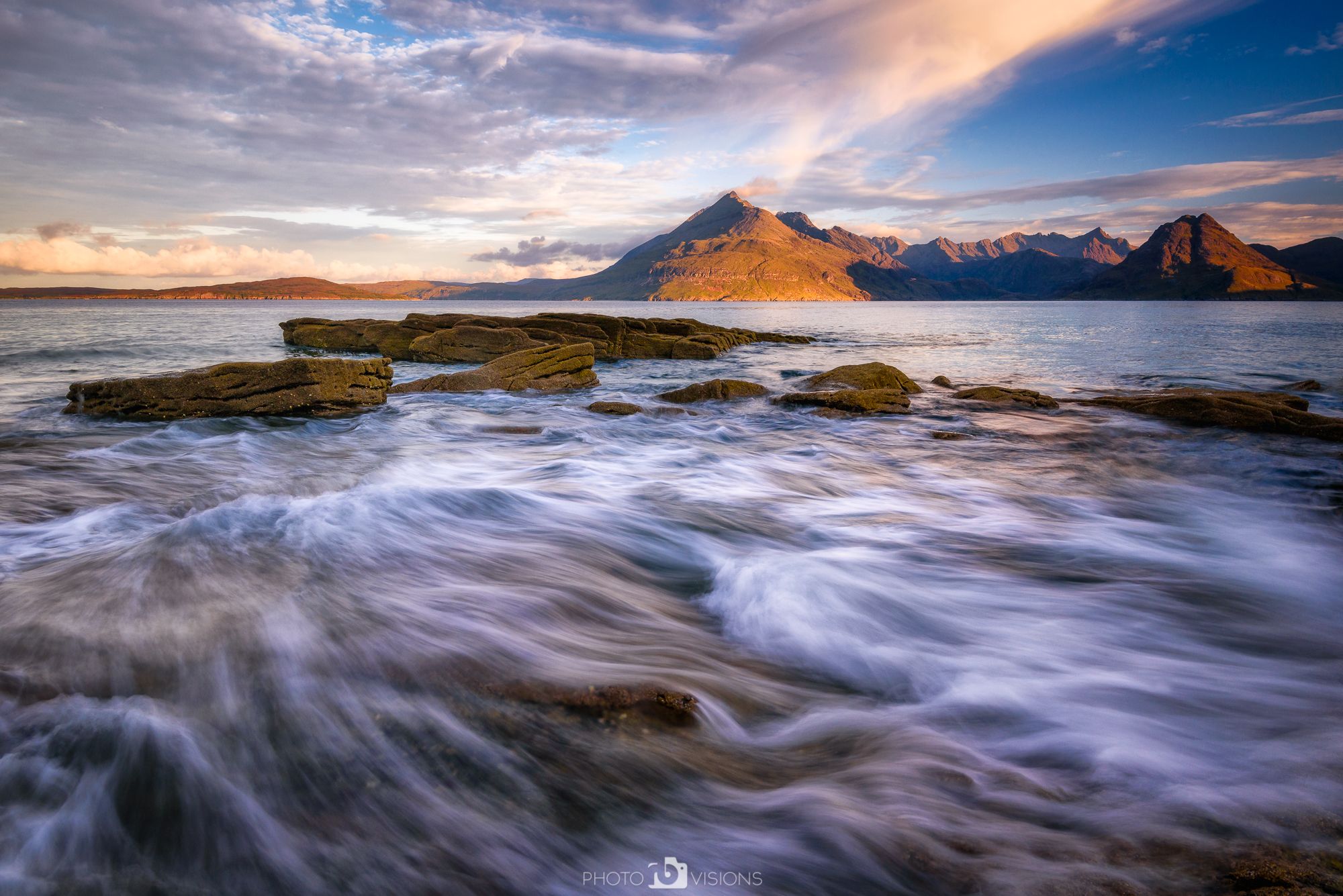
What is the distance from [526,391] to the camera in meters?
18.5

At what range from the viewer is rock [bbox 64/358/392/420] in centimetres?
1177

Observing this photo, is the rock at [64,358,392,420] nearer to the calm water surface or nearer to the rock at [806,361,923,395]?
the calm water surface

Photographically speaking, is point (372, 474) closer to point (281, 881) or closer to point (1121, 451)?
point (281, 881)

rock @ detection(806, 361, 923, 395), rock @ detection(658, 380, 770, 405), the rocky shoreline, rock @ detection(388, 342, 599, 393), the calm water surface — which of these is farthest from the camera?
rock @ detection(388, 342, 599, 393)

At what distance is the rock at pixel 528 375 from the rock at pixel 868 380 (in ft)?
24.7

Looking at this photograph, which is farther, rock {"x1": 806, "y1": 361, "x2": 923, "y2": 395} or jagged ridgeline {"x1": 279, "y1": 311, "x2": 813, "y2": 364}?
jagged ridgeline {"x1": 279, "y1": 311, "x2": 813, "y2": 364}

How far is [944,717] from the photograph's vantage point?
3285 mm

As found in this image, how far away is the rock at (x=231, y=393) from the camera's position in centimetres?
1177

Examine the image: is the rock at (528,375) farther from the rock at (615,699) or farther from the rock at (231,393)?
the rock at (615,699)

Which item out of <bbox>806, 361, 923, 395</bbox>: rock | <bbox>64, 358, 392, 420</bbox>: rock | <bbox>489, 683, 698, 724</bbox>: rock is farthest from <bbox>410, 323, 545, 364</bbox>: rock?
<bbox>489, 683, 698, 724</bbox>: rock

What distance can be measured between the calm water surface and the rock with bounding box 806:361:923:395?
25.2ft

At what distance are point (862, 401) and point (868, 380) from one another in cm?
282

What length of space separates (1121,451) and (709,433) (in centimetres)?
709

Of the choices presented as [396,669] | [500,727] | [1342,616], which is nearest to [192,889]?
[500,727]
